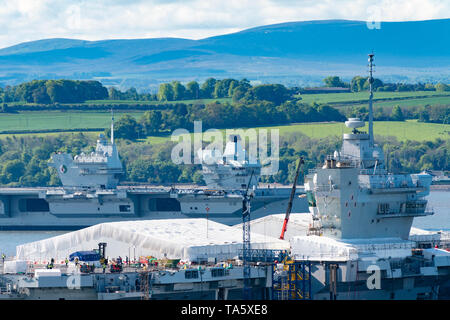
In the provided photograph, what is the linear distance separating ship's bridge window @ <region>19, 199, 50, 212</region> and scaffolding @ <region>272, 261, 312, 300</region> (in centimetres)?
5373

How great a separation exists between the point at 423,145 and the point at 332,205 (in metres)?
94.4

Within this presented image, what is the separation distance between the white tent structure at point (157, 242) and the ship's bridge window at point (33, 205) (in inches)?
1576

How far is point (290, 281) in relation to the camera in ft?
163

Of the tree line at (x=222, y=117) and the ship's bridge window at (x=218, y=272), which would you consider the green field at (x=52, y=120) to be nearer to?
the tree line at (x=222, y=117)

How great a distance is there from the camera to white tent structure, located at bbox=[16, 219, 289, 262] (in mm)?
54750

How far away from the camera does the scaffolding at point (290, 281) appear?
49.7 metres

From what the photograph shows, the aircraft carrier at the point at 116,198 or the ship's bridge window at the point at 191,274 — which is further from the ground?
the ship's bridge window at the point at 191,274

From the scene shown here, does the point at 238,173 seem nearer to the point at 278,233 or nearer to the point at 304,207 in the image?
the point at 304,207

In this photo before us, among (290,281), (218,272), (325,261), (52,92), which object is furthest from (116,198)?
(52,92)

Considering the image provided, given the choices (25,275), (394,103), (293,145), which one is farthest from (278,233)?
(394,103)

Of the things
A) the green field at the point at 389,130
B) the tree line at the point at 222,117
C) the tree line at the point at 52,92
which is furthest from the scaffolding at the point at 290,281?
the tree line at the point at 52,92

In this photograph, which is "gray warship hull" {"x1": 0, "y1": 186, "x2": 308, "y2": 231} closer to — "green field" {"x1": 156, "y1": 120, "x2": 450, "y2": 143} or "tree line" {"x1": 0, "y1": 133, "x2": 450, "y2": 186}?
"tree line" {"x1": 0, "y1": 133, "x2": 450, "y2": 186}

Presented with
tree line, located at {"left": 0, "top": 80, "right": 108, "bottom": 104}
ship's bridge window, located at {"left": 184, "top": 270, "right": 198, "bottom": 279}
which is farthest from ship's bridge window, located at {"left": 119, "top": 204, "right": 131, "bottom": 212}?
tree line, located at {"left": 0, "top": 80, "right": 108, "bottom": 104}

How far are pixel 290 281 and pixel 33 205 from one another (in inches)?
2165
